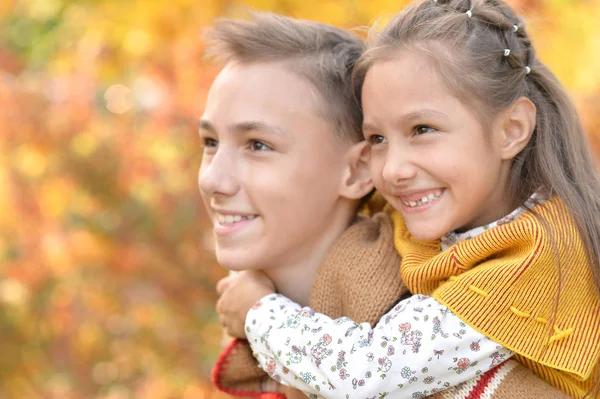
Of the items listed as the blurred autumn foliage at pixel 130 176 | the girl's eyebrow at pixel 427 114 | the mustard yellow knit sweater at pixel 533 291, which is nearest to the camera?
the mustard yellow knit sweater at pixel 533 291

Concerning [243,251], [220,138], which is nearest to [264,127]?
[220,138]

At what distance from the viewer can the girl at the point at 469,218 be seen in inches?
81.4

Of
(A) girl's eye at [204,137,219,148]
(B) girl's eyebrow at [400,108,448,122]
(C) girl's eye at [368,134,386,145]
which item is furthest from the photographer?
(A) girl's eye at [204,137,219,148]

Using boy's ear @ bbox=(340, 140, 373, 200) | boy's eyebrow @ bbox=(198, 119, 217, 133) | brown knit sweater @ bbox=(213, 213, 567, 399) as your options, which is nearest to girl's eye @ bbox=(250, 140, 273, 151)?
boy's eyebrow @ bbox=(198, 119, 217, 133)

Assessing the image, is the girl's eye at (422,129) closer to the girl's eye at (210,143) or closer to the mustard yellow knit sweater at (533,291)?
the mustard yellow knit sweater at (533,291)

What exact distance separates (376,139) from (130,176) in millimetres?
2240

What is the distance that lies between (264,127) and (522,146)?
0.77 meters

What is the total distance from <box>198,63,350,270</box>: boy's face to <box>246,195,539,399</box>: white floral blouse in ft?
1.09

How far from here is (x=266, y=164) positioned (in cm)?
248

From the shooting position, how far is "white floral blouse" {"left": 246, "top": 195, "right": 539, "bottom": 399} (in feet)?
6.77

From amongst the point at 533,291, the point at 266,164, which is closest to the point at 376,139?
the point at 266,164

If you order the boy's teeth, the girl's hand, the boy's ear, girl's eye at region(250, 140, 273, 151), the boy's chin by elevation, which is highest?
girl's eye at region(250, 140, 273, 151)

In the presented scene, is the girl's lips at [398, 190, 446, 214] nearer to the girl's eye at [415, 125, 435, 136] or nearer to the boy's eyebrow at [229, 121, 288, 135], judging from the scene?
the girl's eye at [415, 125, 435, 136]

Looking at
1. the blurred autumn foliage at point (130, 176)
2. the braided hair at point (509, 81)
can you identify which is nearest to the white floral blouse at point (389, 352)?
the braided hair at point (509, 81)
